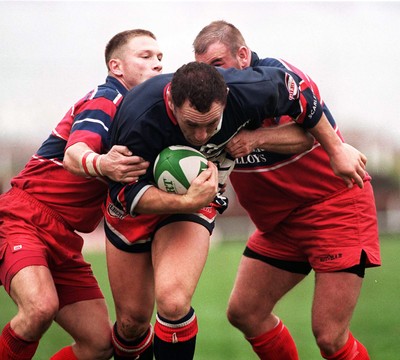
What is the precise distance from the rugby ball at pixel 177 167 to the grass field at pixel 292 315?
287 centimetres

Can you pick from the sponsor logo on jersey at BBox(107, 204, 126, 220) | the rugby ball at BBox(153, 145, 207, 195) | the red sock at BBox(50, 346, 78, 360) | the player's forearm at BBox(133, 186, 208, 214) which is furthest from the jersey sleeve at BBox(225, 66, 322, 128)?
the red sock at BBox(50, 346, 78, 360)

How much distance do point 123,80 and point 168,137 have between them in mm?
1020

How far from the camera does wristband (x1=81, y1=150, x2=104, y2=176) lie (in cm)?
409

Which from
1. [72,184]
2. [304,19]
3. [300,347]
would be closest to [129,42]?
[72,184]

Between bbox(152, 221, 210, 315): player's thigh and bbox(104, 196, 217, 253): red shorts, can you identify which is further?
bbox(104, 196, 217, 253): red shorts

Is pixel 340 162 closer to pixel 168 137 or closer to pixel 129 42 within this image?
pixel 168 137

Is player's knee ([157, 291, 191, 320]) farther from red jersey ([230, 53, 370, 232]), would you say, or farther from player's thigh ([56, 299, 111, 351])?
red jersey ([230, 53, 370, 232])

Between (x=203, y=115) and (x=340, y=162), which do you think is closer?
(x=203, y=115)

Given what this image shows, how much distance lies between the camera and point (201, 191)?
4.00 metres

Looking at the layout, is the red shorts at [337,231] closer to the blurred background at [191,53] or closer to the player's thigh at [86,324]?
the player's thigh at [86,324]

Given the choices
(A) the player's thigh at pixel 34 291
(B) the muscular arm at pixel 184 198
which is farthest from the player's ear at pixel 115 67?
(A) the player's thigh at pixel 34 291

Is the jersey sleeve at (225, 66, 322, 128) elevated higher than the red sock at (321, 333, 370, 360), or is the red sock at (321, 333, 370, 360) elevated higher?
the jersey sleeve at (225, 66, 322, 128)

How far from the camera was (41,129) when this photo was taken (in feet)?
29.3

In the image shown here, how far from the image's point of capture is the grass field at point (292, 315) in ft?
23.1
